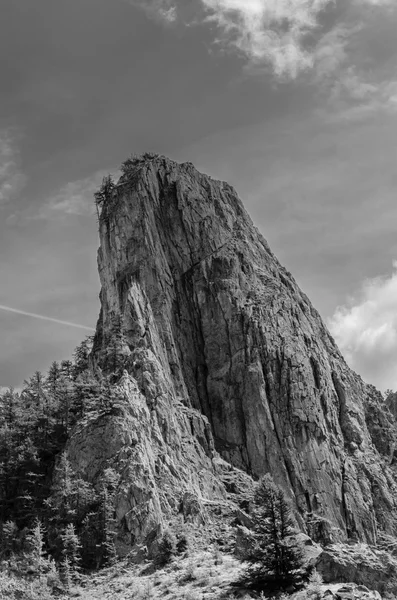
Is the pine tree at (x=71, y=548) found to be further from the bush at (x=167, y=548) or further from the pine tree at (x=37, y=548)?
the bush at (x=167, y=548)

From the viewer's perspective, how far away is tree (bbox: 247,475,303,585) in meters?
44.2

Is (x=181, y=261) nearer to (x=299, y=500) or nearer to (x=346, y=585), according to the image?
(x=299, y=500)

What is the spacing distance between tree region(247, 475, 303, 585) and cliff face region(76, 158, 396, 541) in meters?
21.7

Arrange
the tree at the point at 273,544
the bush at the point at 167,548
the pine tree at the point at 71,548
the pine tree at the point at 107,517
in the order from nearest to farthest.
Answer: the tree at the point at 273,544
the bush at the point at 167,548
the pine tree at the point at 71,548
the pine tree at the point at 107,517

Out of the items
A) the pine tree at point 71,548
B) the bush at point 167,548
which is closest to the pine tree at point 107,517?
the pine tree at point 71,548

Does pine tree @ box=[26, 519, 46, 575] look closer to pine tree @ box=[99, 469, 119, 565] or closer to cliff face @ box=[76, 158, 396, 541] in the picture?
pine tree @ box=[99, 469, 119, 565]

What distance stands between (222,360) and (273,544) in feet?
161

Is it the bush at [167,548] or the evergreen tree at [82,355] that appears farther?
the evergreen tree at [82,355]

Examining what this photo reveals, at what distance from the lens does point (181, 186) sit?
11038 centimetres

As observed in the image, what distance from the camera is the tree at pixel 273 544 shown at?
44219 mm

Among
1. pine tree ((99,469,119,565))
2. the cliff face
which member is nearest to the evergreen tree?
the cliff face

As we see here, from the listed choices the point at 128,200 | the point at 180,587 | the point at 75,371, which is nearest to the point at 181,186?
the point at 128,200

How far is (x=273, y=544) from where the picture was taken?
4606 cm

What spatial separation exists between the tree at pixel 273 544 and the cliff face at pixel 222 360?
71.2ft
